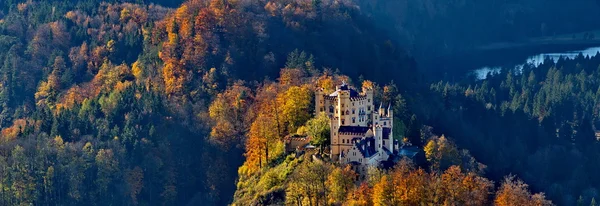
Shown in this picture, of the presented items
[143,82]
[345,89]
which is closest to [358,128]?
[345,89]

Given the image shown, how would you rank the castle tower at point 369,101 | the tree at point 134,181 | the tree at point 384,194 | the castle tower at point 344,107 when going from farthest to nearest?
the tree at point 134,181
the castle tower at point 369,101
the castle tower at point 344,107
the tree at point 384,194

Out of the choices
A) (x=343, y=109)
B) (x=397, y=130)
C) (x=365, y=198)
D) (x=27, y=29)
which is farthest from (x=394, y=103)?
(x=27, y=29)

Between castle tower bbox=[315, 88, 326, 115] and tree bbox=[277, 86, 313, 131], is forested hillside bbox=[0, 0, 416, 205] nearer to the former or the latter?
tree bbox=[277, 86, 313, 131]

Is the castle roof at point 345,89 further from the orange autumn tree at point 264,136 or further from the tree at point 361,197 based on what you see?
the tree at point 361,197

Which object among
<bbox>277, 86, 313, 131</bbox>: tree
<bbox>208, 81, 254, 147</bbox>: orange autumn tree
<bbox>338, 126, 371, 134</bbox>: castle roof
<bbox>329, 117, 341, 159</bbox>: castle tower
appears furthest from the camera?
<bbox>208, 81, 254, 147</bbox>: orange autumn tree

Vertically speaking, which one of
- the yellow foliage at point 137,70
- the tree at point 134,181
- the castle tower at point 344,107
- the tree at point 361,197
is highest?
the yellow foliage at point 137,70

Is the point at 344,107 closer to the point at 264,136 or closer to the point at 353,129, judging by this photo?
the point at 353,129

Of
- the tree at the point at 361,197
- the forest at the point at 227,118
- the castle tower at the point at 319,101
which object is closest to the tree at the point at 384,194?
the forest at the point at 227,118

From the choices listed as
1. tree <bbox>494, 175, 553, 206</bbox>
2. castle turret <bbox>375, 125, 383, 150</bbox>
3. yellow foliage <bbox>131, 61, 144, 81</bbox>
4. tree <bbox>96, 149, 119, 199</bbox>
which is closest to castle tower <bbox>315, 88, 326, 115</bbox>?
castle turret <bbox>375, 125, 383, 150</bbox>
